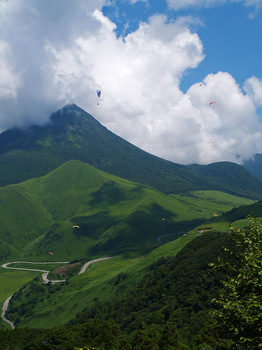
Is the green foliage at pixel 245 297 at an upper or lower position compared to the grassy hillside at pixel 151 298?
upper

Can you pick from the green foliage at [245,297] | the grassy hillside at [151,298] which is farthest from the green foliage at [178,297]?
the green foliage at [245,297]

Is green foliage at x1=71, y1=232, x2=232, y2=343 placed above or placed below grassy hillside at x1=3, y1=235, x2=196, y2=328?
above

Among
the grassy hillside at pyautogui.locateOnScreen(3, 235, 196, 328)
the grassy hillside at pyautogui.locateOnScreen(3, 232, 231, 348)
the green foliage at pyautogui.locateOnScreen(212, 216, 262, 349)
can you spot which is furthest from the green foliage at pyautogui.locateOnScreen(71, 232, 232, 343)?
the green foliage at pyautogui.locateOnScreen(212, 216, 262, 349)

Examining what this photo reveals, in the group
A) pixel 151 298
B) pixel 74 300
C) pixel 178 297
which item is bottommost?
pixel 74 300

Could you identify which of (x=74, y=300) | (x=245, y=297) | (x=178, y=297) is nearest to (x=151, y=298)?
(x=178, y=297)

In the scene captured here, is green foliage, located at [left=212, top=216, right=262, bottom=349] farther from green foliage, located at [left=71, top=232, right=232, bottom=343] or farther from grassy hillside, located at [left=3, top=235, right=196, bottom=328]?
grassy hillside, located at [left=3, top=235, right=196, bottom=328]

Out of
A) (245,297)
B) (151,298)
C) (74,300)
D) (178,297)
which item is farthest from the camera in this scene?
(74,300)

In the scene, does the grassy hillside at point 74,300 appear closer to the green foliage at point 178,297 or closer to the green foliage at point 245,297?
the green foliage at point 178,297

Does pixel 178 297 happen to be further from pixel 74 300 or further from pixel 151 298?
pixel 74 300

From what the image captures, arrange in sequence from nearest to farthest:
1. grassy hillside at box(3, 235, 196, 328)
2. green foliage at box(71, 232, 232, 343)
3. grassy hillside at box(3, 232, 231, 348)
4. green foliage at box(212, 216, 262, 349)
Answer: green foliage at box(212, 216, 262, 349) → green foliage at box(71, 232, 232, 343) → grassy hillside at box(3, 232, 231, 348) → grassy hillside at box(3, 235, 196, 328)
